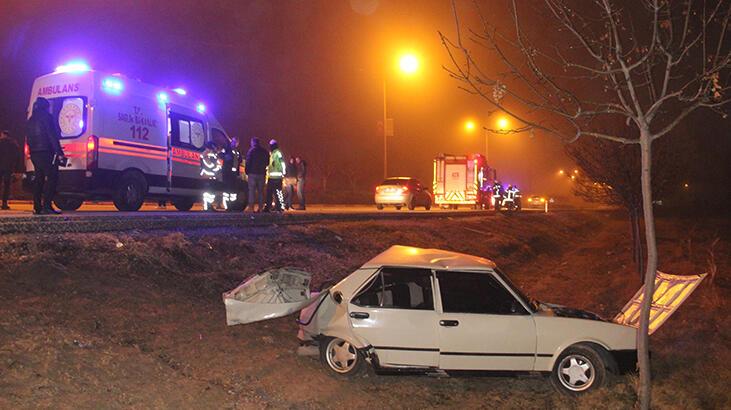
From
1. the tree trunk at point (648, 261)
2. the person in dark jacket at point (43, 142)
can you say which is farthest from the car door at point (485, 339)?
the person in dark jacket at point (43, 142)

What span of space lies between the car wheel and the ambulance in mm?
7121

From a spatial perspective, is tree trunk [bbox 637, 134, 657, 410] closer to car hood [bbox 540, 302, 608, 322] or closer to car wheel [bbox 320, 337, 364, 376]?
car hood [bbox 540, 302, 608, 322]

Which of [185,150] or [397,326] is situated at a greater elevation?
[185,150]

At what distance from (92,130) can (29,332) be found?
6557 mm

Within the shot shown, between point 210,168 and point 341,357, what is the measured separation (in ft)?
30.2

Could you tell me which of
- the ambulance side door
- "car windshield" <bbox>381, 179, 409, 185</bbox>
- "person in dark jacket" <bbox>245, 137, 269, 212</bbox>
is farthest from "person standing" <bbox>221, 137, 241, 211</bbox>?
"car windshield" <bbox>381, 179, 409, 185</bbox>

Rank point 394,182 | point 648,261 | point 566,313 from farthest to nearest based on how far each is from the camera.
→ point 394,182
point 566,313
point 648,261

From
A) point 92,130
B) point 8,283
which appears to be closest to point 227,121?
point 92,130

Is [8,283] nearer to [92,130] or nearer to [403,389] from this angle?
[403,389]

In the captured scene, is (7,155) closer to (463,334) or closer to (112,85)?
(112,85)

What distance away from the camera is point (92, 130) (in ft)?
36.9

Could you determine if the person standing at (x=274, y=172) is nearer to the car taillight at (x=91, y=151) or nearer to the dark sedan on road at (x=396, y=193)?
the car taillight at (x=91, y=151)

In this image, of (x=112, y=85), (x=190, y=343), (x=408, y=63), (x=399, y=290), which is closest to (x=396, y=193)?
(x=408, y=63)

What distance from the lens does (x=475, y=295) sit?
6.24 metres
